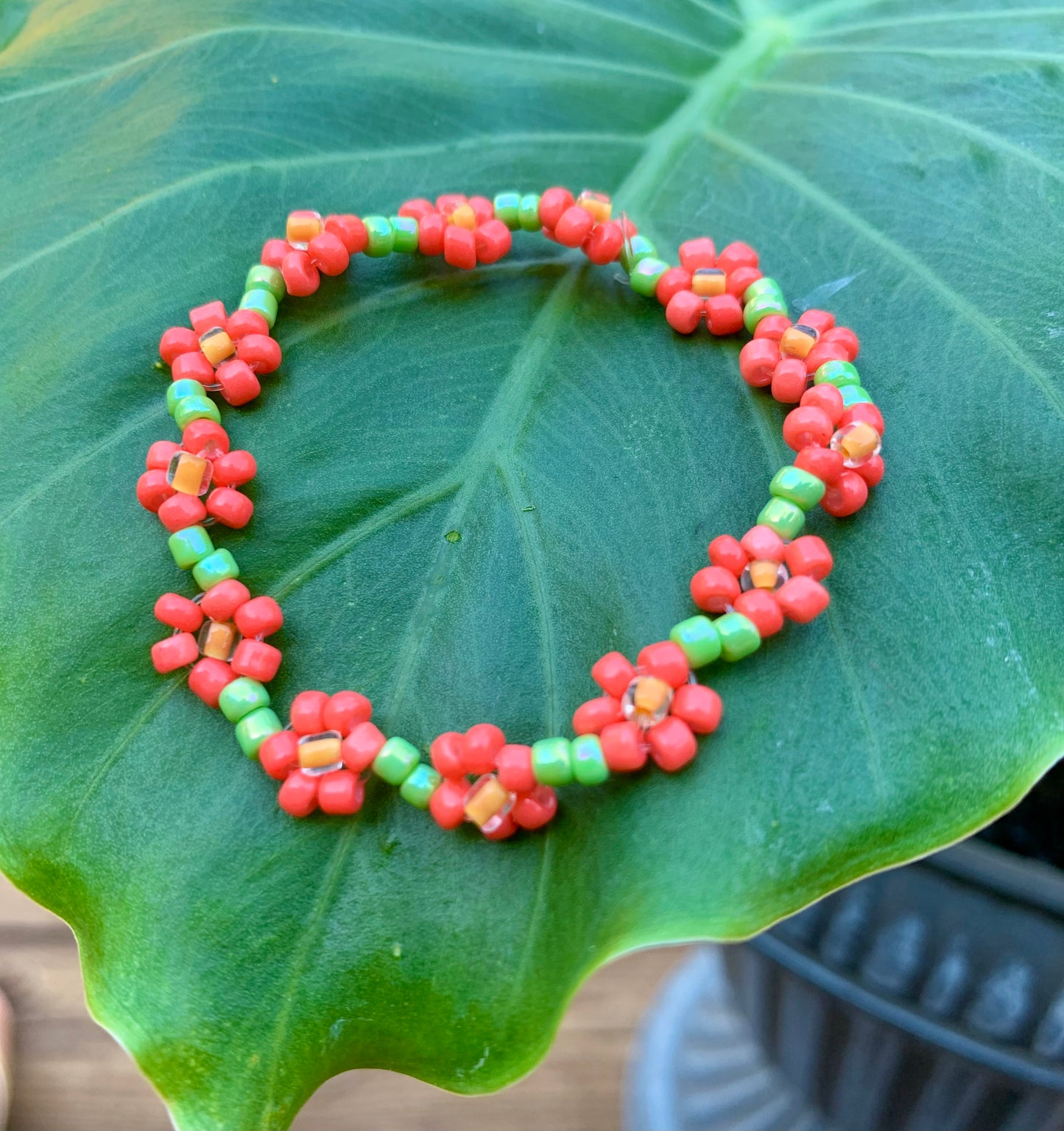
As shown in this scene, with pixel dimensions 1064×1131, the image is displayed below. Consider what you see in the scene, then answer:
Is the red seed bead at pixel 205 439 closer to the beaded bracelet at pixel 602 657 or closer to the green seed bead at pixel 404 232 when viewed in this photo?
the beaded bracelet at pixel 602 657

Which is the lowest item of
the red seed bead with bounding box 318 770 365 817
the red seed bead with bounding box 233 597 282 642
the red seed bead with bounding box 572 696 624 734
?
the red seed bead with bounding box 318 770 365 817

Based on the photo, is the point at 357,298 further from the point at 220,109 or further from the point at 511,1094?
the point at 511,1094

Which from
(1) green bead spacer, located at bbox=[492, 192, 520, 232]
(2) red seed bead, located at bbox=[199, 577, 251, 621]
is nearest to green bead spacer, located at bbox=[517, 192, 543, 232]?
(1) green bead spacer, located at bbox=[492, 192, 520, 232]

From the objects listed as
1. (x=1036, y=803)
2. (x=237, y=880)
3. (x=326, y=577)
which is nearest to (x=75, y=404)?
(x=326, y=577)

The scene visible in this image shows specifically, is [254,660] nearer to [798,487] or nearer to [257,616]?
[257,616]

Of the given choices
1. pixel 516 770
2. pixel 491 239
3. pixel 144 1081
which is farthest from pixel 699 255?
pixel 144 1081

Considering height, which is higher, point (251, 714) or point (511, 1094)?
point (251, 714)

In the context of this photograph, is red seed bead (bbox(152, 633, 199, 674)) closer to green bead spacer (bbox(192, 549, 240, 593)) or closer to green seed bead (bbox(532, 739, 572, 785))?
green bead spacer (bbox(192, 549, 240, 593))
